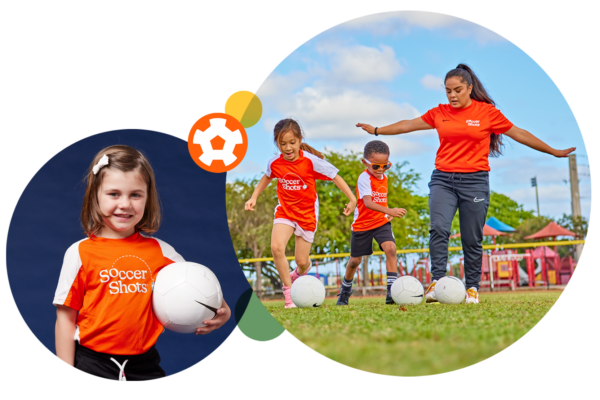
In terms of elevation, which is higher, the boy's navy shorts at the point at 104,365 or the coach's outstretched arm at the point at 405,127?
the coach's outstretched arm at the point at 405,127

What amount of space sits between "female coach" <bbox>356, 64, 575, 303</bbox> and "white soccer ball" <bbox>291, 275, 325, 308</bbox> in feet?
3.42

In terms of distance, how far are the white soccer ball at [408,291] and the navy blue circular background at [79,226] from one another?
5.86 ft

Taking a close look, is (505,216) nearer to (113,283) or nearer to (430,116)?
(430,116)

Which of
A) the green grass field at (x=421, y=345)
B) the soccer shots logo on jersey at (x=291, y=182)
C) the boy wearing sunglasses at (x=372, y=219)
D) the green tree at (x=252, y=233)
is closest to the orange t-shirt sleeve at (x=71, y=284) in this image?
the green grass field at (x=421, y=345)

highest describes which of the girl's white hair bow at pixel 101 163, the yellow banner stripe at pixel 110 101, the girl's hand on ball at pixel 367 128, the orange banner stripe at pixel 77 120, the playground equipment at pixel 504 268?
the yellow banner stripe at pixel 110 101

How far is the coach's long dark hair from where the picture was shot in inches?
166

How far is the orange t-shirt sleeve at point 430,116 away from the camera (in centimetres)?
431

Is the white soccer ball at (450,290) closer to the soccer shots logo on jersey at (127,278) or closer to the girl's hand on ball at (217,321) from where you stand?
the girl's hand on ball at (217,321)

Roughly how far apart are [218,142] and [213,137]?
0.05 m

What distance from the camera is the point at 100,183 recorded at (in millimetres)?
2902

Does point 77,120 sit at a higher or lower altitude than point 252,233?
higher

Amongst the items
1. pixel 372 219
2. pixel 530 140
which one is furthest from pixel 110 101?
pixel 372 219

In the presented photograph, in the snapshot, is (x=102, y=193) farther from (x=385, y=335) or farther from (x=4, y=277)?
(x=385, y=335)

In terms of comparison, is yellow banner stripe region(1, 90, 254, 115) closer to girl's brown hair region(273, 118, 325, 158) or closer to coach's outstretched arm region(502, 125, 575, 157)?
girl's brown hair region(273, 118, 325, 158)
